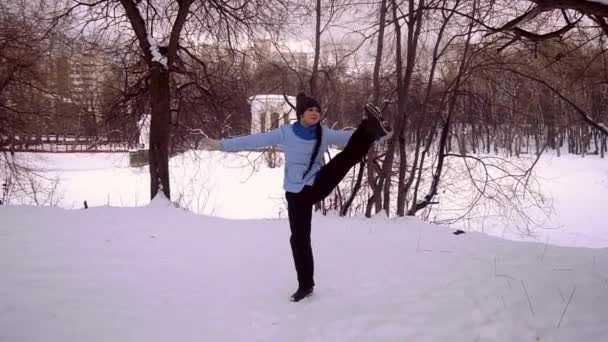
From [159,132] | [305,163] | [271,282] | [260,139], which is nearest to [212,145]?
[260,139]

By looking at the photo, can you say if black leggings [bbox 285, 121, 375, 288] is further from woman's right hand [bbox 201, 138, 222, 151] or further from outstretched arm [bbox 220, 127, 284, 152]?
woman's right hand [bbox 201, 138, 222, 151]

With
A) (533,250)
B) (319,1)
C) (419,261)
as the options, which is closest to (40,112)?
(319,1)

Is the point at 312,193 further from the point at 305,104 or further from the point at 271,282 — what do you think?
the point at 271,282

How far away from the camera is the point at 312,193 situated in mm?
3598

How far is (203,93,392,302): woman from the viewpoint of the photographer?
3555 millimetres

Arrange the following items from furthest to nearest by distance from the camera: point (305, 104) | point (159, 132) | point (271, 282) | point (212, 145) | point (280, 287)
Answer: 1. point (159, 132)
2. point (271, 282)
3. point (280, 287)
4. point (212, 145)
5. point (305, 104)

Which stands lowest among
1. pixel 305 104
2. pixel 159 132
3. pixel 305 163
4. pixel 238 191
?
pixel 238 191

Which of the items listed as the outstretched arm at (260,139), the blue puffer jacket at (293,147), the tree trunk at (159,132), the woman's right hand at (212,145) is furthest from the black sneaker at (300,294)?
the tree trunk at (159,132)

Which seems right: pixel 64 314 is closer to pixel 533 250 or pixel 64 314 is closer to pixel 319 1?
pixel 533 250

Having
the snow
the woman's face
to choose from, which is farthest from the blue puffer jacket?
the snow

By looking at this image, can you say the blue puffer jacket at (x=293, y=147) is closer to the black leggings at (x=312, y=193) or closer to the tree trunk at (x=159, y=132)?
the black leggings at (x=312, y=193)

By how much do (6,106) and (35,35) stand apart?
2540mm

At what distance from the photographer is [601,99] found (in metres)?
14.4

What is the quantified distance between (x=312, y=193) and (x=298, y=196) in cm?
12
